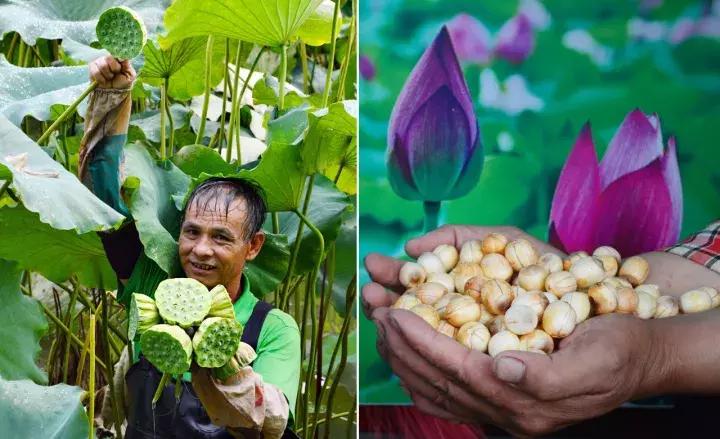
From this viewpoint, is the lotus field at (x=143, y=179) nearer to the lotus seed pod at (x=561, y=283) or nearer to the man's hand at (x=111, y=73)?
the man's hand at (x=111, y=73)

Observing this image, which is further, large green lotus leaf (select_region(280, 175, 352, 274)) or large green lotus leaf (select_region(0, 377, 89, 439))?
large green lotus leaf (select_region(280, 175, 352, 274))

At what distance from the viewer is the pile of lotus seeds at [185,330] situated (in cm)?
111

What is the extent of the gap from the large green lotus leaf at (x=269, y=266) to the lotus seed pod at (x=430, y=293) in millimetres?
338

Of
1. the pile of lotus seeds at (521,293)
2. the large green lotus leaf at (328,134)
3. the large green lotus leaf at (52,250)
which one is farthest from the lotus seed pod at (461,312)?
the large green lotus leaf at (52,250)

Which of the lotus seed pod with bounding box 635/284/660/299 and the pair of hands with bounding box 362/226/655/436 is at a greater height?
the lotus seed pod with bounding box 635/284/660/299

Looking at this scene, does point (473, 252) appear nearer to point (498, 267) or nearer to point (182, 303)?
point (498, 267)

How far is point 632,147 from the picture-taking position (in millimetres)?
1341

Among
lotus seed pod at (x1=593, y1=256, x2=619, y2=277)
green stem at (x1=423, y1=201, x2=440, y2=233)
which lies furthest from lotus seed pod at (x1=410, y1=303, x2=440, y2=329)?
lotus seed pod at (x1=593, y1=256, x2=619, y2=277)

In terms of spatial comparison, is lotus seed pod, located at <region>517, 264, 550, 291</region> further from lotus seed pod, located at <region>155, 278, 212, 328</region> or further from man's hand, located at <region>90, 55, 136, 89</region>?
man's hand, located at <region>90, 55, 136, 89</region>

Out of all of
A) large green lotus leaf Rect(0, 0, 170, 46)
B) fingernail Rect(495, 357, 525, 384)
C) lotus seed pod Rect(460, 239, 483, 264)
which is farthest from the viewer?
large green lotus leaf Rect(0, 0, 170, 46)

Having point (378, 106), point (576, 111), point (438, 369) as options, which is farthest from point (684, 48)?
point (438, 369)

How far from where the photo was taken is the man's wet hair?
143 cm

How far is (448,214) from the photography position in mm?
1354

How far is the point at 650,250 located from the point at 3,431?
87 centimetres
